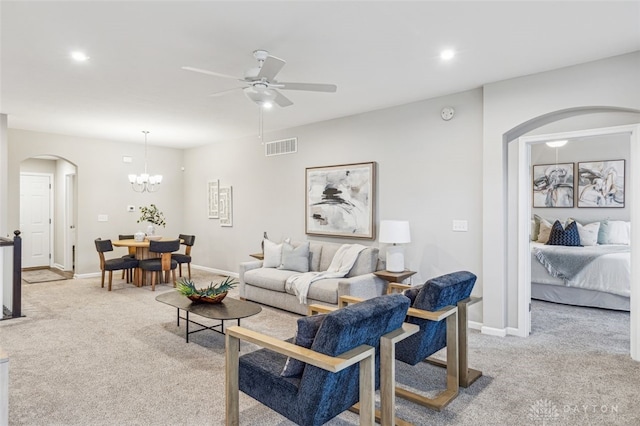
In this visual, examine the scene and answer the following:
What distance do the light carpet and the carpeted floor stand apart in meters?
2.63

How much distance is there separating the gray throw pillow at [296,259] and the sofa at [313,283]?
14 millimetres

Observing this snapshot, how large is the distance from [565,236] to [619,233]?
1.01 meters

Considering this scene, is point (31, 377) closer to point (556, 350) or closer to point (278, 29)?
point (278, 29)

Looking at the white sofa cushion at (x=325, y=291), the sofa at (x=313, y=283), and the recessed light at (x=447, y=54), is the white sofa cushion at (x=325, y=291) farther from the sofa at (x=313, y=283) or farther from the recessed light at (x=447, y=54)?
the recessed light at (x=447, y=54)

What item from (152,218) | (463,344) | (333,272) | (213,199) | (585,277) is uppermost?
(213,199)

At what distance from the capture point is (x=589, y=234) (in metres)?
Result: 6.29

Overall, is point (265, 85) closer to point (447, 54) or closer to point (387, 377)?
point (447, 54)

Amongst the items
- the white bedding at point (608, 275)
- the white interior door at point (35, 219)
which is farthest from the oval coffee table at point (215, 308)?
the white interior door at point (35, 219)

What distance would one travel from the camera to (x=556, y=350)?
3639mm

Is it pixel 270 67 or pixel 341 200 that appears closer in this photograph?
pixel 270 67

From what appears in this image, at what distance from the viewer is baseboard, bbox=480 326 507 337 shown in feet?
13.2

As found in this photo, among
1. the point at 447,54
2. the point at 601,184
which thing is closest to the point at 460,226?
the point at 447,54

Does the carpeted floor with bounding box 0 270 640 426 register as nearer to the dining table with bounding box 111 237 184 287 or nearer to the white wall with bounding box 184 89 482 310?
the white wall with bounding box 184 89 482 310

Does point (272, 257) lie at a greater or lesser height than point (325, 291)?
greater
